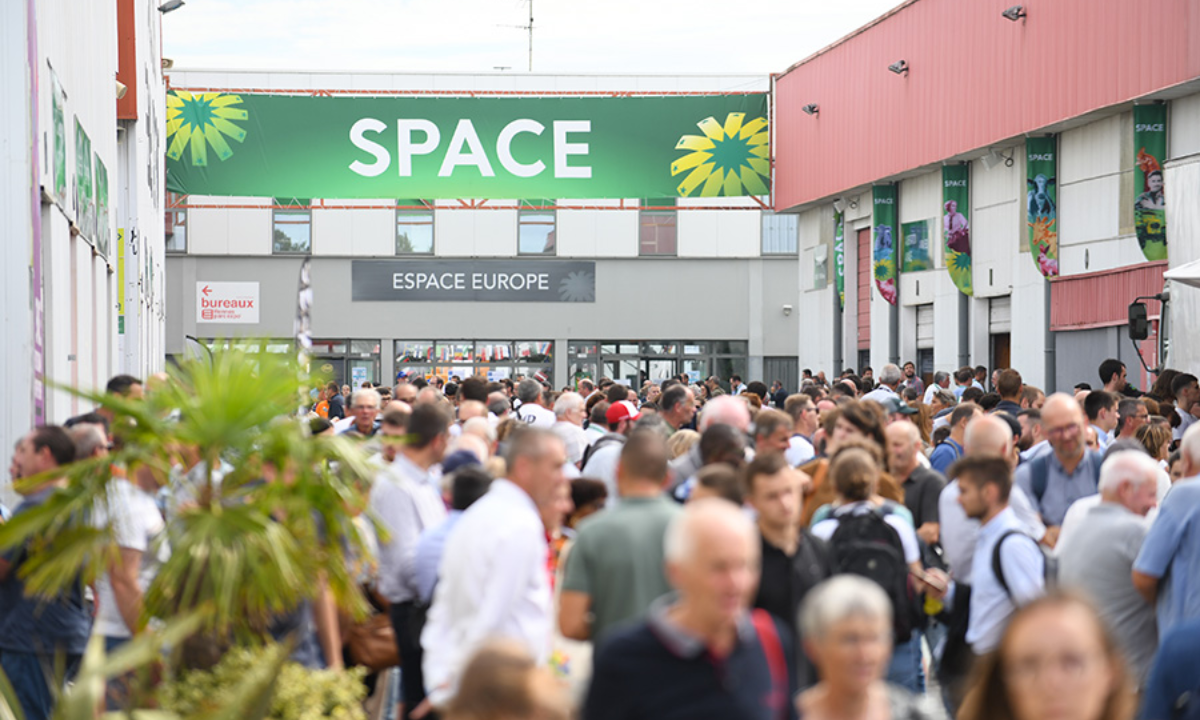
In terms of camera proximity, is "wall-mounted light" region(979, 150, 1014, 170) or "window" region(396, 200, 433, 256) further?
"window" region(396, 200, 433, 256)

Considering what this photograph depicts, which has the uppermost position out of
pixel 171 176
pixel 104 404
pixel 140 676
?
pixel 171 176

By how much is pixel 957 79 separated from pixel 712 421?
751 inches

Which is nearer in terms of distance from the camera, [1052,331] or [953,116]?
[1052,331]

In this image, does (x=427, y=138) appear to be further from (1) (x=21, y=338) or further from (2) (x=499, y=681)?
(2) (x=499, y=681)

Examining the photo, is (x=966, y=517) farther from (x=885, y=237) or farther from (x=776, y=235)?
(x=776, y=235)

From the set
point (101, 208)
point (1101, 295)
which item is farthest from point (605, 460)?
point (1101, 295)

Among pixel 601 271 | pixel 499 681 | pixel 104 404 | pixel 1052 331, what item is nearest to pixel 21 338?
pixel 104 404

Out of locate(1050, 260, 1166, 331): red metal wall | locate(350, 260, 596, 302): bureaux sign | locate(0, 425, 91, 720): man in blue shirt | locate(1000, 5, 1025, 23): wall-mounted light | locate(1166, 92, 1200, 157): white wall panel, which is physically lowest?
locate(0, 425, 91, 720): man in blue shirt

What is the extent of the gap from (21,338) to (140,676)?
6.95 metres

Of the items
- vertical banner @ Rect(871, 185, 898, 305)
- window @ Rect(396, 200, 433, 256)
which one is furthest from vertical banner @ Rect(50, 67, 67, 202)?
window @ Rect(396, 200, 433, 256)

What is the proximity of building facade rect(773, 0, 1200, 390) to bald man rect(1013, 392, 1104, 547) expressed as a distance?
6.21 meters

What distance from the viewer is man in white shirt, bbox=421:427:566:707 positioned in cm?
554

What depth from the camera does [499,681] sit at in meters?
3.73

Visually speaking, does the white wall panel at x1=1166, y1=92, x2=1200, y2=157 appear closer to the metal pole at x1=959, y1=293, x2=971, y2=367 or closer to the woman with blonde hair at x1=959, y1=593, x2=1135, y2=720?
the metal pole at x1=959, y1=293, x2=971, y2=367
